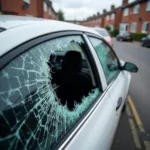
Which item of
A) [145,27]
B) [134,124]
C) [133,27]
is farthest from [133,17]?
[134,124]

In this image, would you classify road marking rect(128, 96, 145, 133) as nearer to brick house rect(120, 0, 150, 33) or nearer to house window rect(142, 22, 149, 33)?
brick house rect(120, 0, 150, 33)

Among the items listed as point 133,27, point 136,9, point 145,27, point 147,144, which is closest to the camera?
point 147,144

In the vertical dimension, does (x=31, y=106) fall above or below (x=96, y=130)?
above

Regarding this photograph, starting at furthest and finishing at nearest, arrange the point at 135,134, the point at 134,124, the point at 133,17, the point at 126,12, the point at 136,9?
the point at 126,12
the point at 133,17
the point at 136,9
the point at 134,124
the point at 135,134

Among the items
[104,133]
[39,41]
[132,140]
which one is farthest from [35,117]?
[132,140]

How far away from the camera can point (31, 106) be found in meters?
0.95

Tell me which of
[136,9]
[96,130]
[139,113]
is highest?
[136,9]

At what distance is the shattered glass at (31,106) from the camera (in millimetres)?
810

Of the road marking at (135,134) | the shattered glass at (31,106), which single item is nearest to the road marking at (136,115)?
the road marking at (135,134)

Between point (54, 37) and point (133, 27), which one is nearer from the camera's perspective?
point (54, 37)

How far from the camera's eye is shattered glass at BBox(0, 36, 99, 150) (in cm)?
81

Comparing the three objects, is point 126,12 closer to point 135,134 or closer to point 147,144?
point 135,134

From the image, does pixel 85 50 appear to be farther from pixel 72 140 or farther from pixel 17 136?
pixel 17 136

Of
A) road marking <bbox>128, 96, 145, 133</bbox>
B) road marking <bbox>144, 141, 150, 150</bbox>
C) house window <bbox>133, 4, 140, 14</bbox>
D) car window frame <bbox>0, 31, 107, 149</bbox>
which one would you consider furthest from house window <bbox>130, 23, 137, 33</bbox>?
car window frame <bbox>0, 31, 107, 149</bbox>
